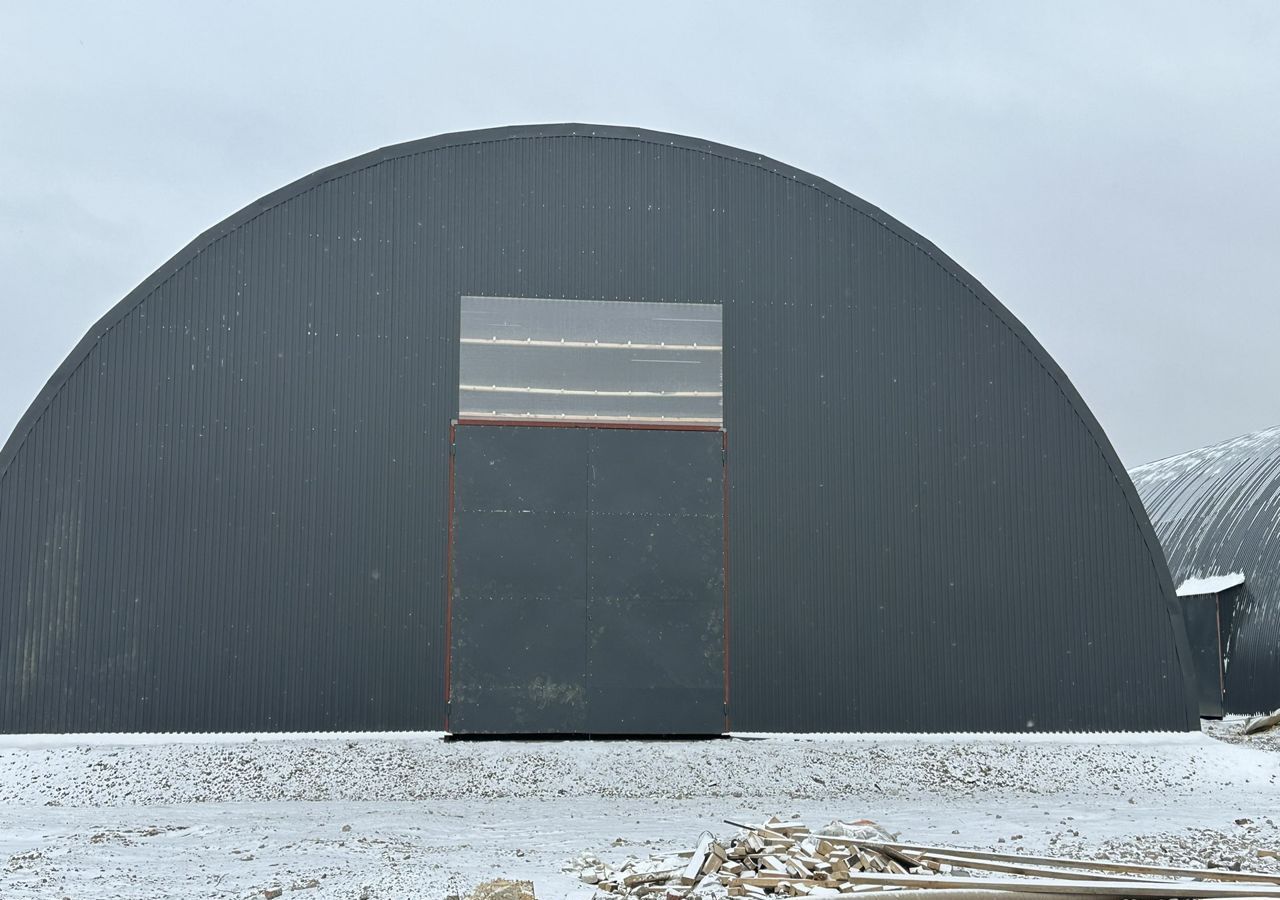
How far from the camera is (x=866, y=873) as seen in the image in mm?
9250

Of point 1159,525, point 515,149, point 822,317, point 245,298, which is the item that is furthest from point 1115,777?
point 1159,525

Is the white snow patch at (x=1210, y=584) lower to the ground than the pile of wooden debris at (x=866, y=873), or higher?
higher

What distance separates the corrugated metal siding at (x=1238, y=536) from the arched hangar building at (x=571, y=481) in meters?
7.91

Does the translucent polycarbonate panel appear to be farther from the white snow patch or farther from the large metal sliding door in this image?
the white snow patch

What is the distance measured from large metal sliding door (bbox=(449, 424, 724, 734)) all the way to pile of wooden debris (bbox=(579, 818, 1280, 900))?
627 centimetres

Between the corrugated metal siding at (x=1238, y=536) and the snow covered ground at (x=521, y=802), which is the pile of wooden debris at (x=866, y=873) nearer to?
the snow covered ground at (x=521, y=802)

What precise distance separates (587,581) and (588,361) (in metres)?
3.21

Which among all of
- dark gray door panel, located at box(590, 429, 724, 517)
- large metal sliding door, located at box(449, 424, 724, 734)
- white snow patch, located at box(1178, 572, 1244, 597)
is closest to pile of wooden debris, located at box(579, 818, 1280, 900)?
large metal sliding door, located at box(449, 424, 724, 734)

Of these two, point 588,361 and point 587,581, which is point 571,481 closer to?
point 587,581

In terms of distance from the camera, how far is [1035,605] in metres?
17.5

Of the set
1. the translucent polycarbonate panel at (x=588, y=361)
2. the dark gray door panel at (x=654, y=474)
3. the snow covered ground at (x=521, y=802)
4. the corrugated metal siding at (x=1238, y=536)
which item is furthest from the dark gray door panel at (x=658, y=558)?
the corrugated metal siding at (x=1238, y=536)

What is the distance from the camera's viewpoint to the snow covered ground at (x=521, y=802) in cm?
1030

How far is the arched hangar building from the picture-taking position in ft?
53.5

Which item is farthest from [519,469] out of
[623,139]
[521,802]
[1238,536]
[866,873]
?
[1238,536]
